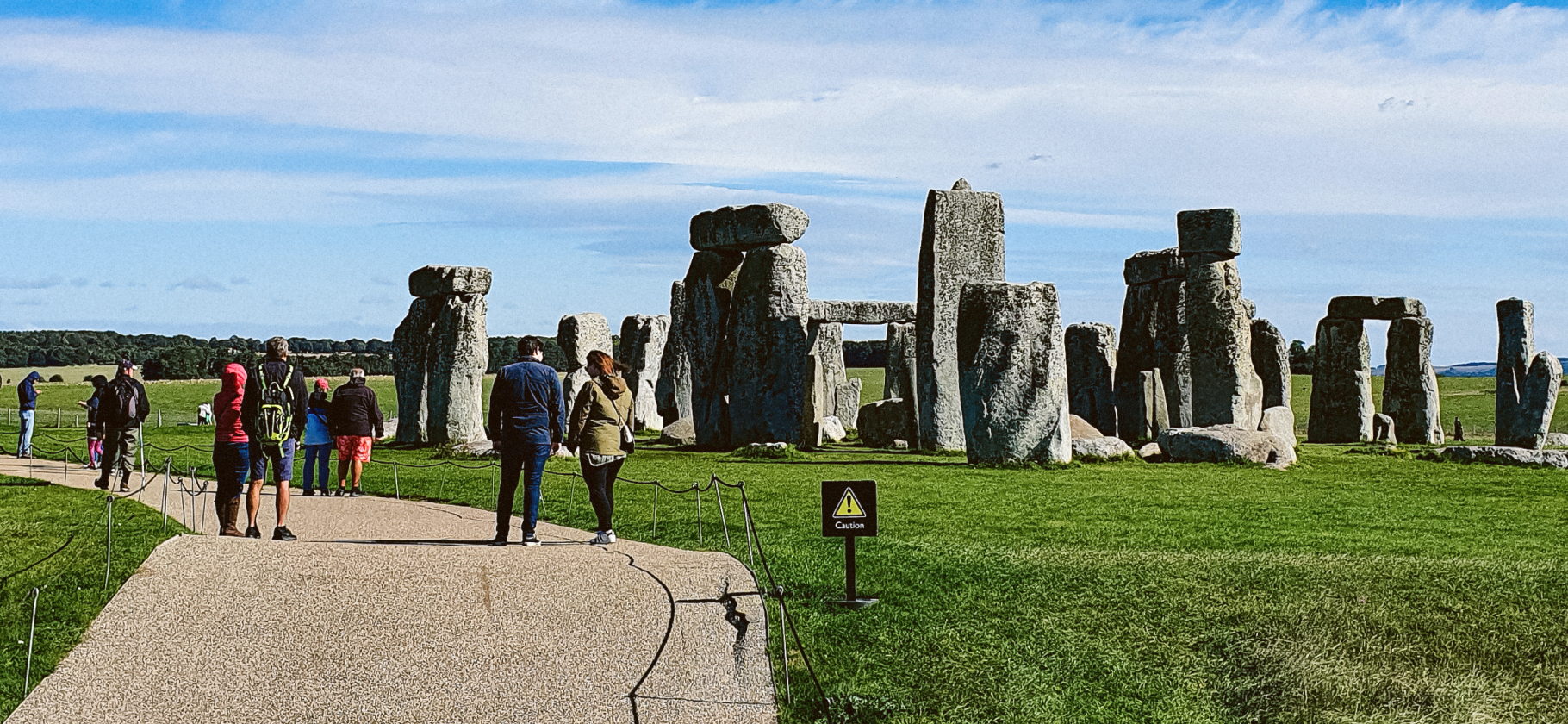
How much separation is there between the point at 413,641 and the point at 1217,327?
1786 centimetres

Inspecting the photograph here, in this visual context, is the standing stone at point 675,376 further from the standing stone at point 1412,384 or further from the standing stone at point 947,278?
the standing stone at point 1412,384

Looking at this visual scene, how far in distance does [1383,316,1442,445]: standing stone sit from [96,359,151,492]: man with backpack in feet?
70.3

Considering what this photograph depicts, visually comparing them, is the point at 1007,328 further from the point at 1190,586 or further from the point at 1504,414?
the point at 1504,414

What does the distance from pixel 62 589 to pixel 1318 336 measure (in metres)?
24.5

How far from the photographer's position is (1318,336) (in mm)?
28219

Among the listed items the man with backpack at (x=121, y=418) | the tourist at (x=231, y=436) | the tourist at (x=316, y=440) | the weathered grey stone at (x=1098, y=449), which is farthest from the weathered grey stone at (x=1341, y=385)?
the tourist at (x=231, y=436)

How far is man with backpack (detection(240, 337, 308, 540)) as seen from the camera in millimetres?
10531


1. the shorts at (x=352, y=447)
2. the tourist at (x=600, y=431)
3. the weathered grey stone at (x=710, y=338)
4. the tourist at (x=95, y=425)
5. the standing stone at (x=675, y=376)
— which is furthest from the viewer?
the standing stone at (x=675, y=376)

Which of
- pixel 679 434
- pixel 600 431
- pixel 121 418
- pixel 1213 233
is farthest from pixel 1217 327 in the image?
pixel 121 418

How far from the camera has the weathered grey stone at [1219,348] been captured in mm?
22953

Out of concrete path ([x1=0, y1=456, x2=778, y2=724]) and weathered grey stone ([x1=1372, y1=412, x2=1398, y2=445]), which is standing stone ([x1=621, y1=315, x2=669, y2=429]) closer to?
weathered grey stone ([x1=1372, y1=412, x2=1398, y2=445])

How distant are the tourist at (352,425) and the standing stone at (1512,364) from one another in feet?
60.9

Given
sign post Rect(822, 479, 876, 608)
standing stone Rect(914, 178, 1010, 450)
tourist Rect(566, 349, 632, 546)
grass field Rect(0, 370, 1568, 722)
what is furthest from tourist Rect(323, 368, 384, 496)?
standing stone Rect(914, 178, 1010, 450)

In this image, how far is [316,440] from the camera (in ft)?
49.3
